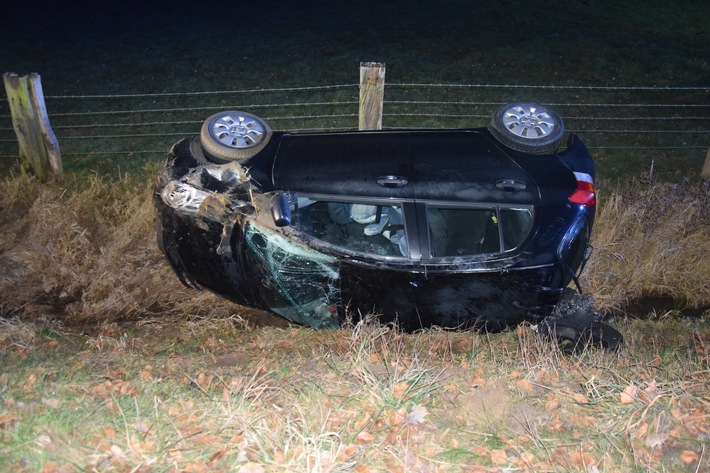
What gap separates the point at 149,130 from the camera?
28.7ft

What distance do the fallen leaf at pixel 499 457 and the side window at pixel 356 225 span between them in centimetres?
159

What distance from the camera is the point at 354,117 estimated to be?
Result: 921 centimetres

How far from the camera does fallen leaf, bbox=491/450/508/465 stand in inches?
130

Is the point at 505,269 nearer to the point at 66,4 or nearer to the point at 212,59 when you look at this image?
the point at 212,59

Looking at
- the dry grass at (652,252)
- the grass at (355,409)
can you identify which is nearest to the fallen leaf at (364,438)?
the grass at (355,409)

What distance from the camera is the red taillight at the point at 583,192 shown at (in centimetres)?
471

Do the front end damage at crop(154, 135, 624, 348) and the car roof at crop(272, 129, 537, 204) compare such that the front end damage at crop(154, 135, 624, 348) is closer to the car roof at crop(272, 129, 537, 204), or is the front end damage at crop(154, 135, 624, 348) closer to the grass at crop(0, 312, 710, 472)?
the grass at crop(0, 312, 710, 472)

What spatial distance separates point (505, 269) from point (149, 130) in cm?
600

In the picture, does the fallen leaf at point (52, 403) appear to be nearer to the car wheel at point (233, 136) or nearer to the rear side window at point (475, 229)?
the car wheel at point (233, 136)

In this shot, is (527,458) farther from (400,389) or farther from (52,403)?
(52,403)

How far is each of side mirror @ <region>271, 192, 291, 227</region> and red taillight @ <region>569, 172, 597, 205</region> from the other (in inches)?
81.5


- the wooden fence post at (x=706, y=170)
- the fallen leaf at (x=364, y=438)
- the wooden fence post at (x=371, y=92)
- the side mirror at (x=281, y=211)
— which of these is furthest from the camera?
the wooden fence post at (x=706, y=170)

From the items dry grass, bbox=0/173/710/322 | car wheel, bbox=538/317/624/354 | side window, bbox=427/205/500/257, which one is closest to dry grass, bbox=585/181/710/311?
dry grass, bbox=0/173/710/322

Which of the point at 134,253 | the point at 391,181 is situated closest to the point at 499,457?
the point at 391,181
